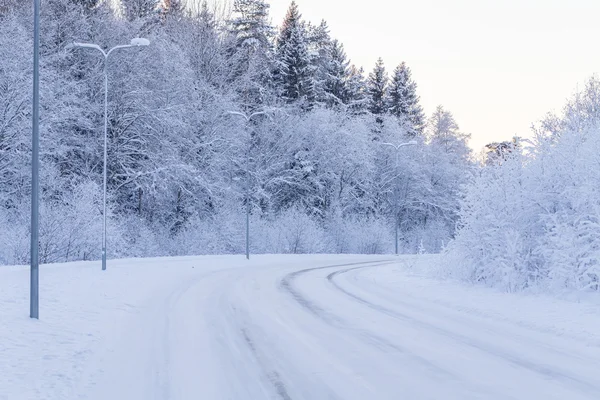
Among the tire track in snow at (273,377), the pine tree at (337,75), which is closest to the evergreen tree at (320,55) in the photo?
the pine tree at (337,75)

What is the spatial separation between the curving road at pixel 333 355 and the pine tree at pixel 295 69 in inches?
1716

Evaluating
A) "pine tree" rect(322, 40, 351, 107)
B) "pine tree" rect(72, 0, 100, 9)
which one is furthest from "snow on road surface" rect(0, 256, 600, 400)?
"pine tree" rect(322, 40, 351, 107)

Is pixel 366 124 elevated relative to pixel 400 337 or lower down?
elevated

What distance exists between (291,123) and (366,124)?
1103 cm

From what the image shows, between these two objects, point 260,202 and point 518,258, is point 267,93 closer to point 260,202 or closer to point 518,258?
point 260,202

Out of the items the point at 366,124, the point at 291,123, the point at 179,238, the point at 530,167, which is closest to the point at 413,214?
the point at 366,124

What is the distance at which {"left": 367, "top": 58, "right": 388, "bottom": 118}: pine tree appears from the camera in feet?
227

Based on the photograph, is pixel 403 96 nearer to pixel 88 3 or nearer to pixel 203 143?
pixel 203 143

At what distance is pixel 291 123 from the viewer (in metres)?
51.9

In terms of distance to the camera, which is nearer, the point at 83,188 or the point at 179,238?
the point at 83,188

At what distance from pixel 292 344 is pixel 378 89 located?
2502 inches

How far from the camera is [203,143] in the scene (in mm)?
41344

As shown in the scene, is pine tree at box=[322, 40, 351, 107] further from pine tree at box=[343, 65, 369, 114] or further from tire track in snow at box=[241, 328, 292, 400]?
tire track in snow at box=[241, 328, 292, 400]

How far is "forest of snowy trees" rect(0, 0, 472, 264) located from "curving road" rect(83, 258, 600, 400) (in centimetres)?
1050
